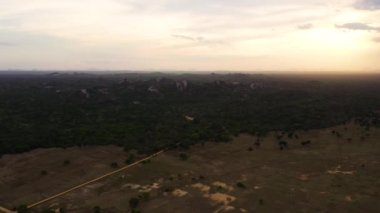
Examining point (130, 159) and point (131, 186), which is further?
point (130, 159)

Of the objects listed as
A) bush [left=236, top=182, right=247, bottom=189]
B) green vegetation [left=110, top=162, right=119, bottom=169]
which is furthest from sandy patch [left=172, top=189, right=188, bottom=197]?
green vegetation [left=110, top=162, right=119, bottom=169]

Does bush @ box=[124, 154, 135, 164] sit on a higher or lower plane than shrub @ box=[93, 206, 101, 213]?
higher

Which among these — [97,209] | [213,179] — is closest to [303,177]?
[213,179]

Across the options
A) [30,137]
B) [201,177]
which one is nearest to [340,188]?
[201,177]

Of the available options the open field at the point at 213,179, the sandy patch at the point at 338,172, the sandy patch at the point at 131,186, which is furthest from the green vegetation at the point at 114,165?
the sandy patch at the point at 338,172

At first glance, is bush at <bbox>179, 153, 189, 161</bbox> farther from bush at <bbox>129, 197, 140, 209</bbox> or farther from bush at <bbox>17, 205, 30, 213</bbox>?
bush at <bbox>17, 205, 30, 213</bbox>

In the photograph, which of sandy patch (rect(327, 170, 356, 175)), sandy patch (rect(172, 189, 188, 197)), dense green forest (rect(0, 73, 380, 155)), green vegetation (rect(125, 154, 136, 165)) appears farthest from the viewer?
dense green forest (rect(0, 73, 380, 155))

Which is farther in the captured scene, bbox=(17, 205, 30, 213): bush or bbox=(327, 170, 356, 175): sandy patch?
bbox=(327, 170, 356, 175): sandy patch

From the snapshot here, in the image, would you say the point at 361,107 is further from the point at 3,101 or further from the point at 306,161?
the point at 3,101

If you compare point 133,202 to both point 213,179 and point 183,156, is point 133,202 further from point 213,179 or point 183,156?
point 183,156

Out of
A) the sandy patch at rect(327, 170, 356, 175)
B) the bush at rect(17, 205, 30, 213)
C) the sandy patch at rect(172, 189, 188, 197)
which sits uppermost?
the sandy patch at rect(327, 170, 356, 175)
